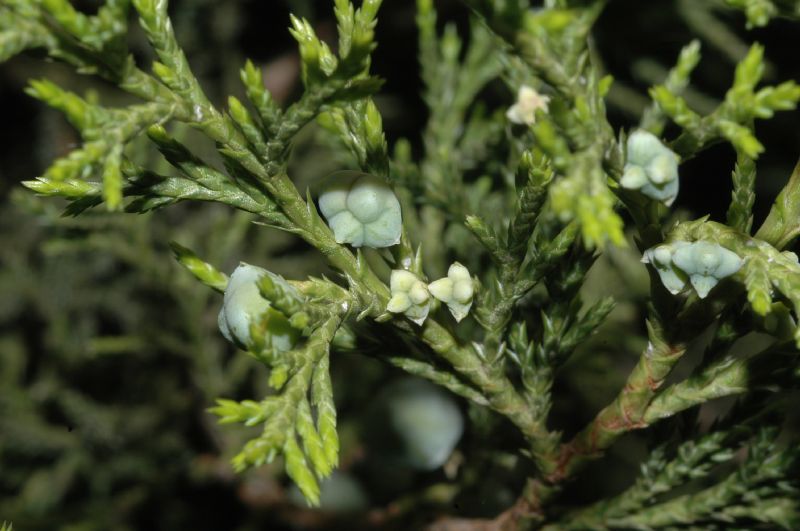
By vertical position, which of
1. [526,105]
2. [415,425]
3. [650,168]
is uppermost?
[650,168]

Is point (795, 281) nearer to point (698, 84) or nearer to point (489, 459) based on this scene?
point (489, 459)

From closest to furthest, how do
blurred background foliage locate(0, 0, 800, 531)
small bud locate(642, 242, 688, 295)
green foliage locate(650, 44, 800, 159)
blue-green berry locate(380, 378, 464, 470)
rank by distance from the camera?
green foliage locate(650, 44, 800, 159)
small bud locate(642, 242, 688, 295)
blue-green berry locate(380, 378, 464, 470)
blurred background foliage locate(0, 0, 800, 531)

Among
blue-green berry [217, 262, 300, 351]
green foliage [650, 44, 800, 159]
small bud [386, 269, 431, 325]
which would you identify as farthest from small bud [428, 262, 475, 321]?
green foliage [650, 44, 800, 159]

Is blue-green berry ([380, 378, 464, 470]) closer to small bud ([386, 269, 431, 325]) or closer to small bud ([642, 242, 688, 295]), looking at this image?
small bud ([386, 269, 431, 325])

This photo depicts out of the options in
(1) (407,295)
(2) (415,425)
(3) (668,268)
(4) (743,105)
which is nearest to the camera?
(4) (743,105)

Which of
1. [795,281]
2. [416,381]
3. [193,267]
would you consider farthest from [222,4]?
[795,281]

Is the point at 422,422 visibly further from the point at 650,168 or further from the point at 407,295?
the point at 650,168

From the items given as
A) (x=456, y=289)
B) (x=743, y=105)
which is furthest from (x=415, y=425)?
(x=743, y=105)

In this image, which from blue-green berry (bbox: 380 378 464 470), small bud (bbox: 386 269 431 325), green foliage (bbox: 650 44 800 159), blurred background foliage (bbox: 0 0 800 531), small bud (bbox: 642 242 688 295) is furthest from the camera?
blurred background foliage (bbox: 0 0 800 531)

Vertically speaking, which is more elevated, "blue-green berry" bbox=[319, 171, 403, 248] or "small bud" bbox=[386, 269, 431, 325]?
"blue-green berry" bbox=[319, 171, 403, 248]
